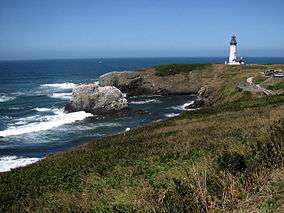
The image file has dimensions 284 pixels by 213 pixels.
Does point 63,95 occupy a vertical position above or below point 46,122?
below

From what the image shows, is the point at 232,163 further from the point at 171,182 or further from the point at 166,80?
the point at 166,80

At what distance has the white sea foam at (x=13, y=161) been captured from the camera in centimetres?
3784

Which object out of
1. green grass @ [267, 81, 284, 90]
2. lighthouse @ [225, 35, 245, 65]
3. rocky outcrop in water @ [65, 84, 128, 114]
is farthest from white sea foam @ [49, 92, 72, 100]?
green grass @ [267, 81, 284, 90]

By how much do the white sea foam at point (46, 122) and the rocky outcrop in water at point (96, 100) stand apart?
5.91 feet

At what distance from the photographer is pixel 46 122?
61.4 metres

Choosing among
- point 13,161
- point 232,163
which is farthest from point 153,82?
point 232,163

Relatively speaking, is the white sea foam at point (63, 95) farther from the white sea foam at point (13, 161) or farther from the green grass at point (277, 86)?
the white sea foam at point (13, 161)

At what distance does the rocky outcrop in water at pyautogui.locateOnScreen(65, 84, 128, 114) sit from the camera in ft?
223

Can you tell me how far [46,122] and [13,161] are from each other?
71.1 feet

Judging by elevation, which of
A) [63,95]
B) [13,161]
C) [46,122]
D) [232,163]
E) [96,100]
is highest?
[232,163]

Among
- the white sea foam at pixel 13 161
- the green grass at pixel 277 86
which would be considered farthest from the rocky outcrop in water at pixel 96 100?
the white sea foam at pixel 13 161

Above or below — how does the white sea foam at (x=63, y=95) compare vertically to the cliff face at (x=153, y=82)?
below

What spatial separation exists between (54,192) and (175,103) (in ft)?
209

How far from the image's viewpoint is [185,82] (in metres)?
94.6
